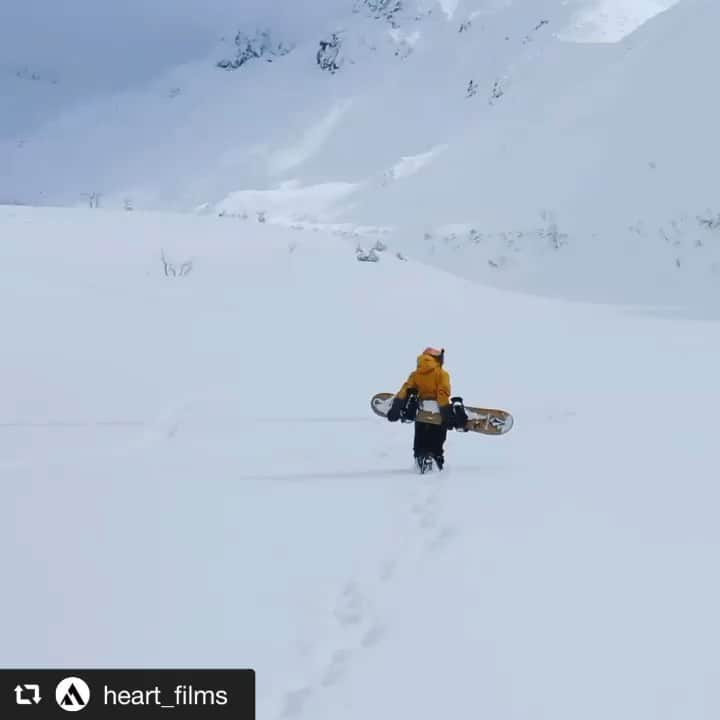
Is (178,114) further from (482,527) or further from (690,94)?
(482,527)

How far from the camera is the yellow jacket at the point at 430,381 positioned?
5.90 meters

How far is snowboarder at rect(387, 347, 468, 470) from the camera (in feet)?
19.1

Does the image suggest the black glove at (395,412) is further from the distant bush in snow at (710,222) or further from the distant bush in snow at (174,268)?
the distant bush in snow at (710,222)

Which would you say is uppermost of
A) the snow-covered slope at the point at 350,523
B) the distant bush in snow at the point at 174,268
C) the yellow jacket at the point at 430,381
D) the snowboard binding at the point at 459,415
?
the distant bush in snow at the point at 174,268

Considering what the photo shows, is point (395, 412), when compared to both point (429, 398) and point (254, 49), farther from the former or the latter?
point (254, 49)

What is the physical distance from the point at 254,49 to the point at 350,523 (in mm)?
118703

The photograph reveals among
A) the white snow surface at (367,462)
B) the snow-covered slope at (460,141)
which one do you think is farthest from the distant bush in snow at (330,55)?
the white snow surface at (367,462)

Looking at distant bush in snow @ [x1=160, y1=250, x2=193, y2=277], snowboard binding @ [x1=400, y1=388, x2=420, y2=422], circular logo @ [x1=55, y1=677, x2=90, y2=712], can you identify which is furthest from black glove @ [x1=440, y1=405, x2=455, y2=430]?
distant bush in snow @ [x1=160, y1=250, x2=193, y2=277]

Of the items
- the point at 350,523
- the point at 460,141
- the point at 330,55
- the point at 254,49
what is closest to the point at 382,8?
the point at 330,55

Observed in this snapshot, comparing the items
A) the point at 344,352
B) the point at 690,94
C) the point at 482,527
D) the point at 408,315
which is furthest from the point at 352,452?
the point at 690,94

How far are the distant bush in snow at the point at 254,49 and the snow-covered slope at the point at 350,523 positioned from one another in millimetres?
107197

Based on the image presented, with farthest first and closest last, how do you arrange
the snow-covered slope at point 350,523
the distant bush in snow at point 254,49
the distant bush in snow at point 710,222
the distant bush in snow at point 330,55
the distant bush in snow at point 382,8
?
the distant bush in snow at point 254,49, the distant bush in snow at point 382,8, the distant bush in snow at point 330,55, the distant bush in snow at point 710,222, the snow-covered slope at point 350,523

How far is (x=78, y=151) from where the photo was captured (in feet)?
312

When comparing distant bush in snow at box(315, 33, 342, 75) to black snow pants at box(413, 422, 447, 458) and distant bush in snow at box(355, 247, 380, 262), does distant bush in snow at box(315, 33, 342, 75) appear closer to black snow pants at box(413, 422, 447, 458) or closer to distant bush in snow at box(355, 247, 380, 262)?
distant bush in snow at box(355, 247, 380, 262)
